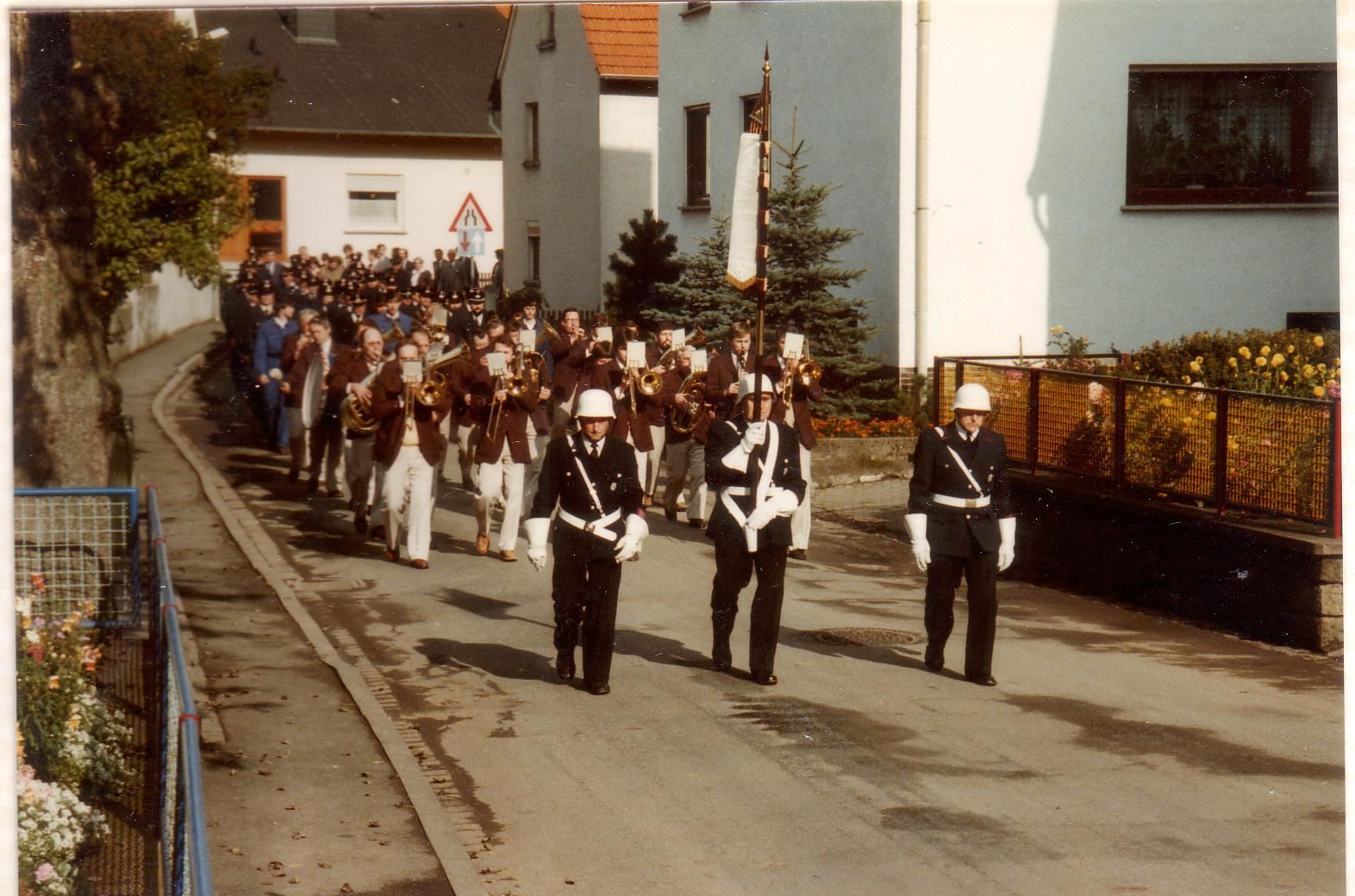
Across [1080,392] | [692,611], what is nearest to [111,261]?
[692,611]

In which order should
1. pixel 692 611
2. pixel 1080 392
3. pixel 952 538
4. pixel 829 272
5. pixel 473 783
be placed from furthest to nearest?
pixel 829 272, pixel 1080 392, pixel 692 611, pixel 952 538, pixel 473 783

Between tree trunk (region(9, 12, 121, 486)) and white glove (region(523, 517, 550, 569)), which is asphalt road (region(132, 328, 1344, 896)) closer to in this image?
white glove (region(523, 517, 550, 569))

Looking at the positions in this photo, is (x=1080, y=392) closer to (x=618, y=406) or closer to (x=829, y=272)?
(x=618, y=406)

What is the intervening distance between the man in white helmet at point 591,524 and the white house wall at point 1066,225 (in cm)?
807

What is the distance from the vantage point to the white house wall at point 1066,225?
1759 centimetres

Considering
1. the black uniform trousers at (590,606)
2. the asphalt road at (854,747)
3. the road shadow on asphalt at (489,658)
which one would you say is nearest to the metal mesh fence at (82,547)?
the asphalt road at (854,747)

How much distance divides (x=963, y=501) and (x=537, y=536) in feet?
8.04

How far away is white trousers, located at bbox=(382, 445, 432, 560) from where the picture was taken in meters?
14.6

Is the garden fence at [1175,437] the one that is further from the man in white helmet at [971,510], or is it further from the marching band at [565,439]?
the man in white helmet at [971,510]

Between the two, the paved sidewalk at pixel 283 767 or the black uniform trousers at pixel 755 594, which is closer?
the paved sidewalk at pixel 283 767

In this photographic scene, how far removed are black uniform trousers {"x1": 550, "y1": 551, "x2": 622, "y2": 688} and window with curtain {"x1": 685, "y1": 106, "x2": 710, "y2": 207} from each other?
13.8 metres

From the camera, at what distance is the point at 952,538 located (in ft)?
35.0

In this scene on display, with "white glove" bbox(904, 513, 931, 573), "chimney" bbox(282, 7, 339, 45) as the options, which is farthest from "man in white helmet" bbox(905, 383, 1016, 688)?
"chimney" bbox(282, 7, 339, 45)

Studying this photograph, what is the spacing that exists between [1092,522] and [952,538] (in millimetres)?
3260
